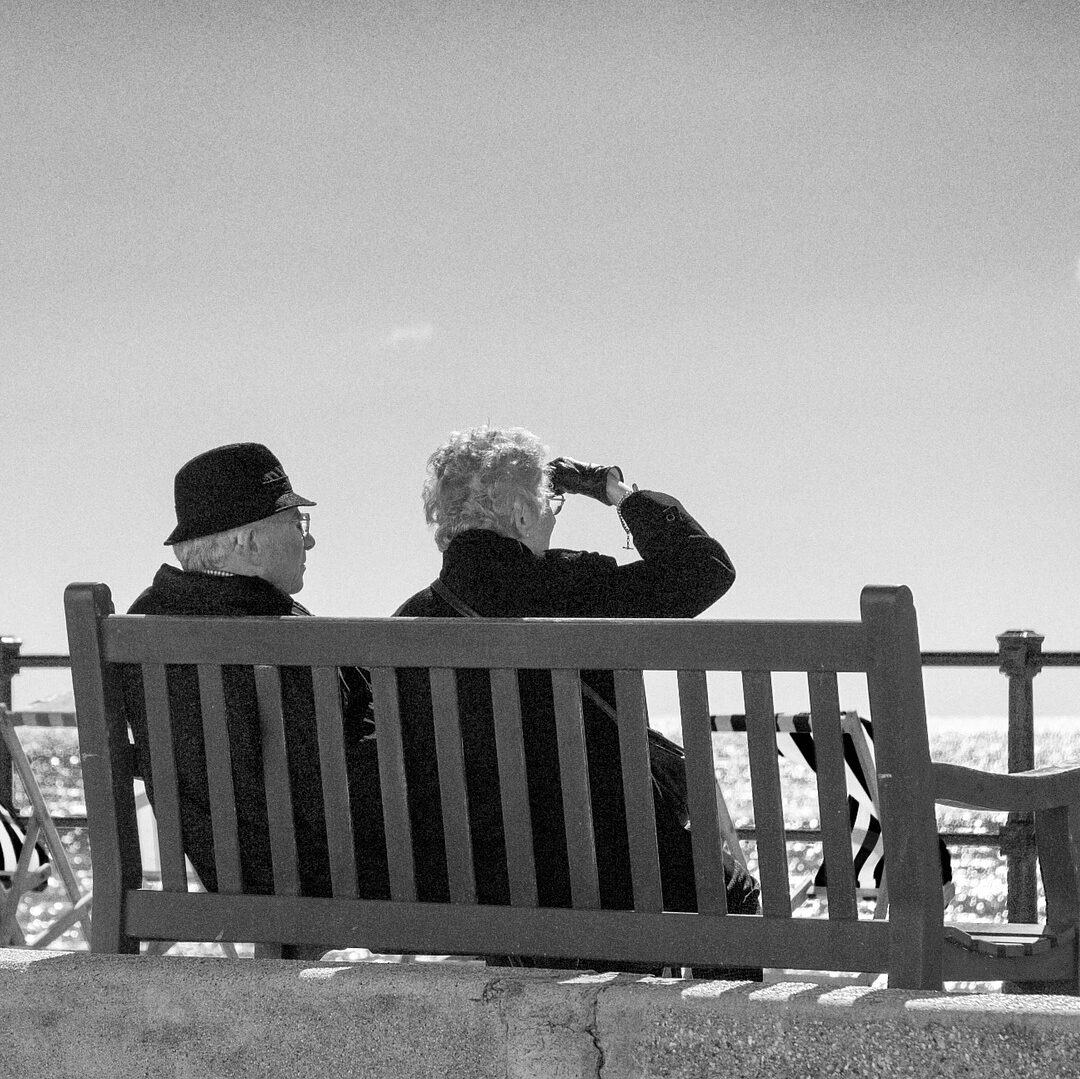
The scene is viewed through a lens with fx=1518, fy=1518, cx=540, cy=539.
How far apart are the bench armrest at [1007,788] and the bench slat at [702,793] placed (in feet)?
1.16

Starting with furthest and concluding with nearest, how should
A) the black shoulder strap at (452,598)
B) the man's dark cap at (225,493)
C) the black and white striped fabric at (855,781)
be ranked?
the black and white striped fabric at (855,781)
the man's dark cap at (225,493)
the black shoulder strap at (452,598)

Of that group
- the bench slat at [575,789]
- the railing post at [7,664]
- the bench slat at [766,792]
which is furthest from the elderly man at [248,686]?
the railing post at [7,664]

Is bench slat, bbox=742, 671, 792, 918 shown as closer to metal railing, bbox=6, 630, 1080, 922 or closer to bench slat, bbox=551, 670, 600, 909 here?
bench slat, bbox=551, 670, 600, 909

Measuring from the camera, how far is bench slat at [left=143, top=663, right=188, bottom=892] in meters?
2.59

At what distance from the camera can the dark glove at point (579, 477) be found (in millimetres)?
3133

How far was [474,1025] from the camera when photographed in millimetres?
2340

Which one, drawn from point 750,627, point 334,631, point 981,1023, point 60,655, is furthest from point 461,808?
point 60,655

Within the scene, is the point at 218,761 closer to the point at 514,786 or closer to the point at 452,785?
the point at 452,785

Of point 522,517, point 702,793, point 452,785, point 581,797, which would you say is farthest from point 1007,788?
point 522,517

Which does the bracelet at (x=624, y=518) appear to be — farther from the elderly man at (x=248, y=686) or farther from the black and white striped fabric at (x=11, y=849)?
the black and white striped fabric at (x=11, y=849)

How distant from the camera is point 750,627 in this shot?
92.1 inches

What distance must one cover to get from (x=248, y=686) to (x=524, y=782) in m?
0.51

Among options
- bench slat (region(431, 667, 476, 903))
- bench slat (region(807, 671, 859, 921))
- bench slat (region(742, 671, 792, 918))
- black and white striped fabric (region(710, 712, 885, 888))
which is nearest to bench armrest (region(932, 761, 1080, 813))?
bench slat (region(807, 671, 859, 921))

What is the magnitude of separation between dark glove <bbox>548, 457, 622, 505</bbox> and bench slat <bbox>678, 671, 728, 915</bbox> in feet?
2.58
